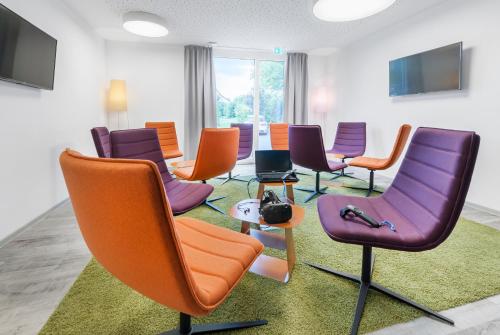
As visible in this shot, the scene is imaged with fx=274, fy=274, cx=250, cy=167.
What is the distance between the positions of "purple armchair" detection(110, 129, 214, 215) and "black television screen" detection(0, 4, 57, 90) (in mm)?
927

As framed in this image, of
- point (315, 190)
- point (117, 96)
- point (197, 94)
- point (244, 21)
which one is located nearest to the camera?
point (315, 190)

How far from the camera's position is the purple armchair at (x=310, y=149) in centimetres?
290

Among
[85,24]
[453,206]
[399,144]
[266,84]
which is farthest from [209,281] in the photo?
[266,84]

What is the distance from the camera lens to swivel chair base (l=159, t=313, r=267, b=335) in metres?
1.13

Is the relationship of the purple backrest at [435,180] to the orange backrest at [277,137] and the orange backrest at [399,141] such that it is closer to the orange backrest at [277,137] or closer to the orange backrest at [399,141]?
the orange backrest at [399,141]

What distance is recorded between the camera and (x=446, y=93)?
327 cm

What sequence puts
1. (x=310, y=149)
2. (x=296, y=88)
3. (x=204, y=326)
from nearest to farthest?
(x=204, y=326) < (x=310, y=149) < (x=296, y=88)

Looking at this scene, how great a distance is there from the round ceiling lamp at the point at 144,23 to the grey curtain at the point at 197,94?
1.40 m

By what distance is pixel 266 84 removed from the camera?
19.4 ft

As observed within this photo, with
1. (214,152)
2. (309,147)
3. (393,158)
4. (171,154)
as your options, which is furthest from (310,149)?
(171,154)

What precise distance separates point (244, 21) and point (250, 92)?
6.81 feet

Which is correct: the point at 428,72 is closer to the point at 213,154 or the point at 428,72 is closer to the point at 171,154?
the point at 213,154

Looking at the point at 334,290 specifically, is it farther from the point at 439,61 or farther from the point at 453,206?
the point at 439,61

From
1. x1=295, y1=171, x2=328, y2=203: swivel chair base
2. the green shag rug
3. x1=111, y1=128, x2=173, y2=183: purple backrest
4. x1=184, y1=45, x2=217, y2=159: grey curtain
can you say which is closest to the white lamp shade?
x1=184, y1=45, x2=217, y2=159: grey curtain
